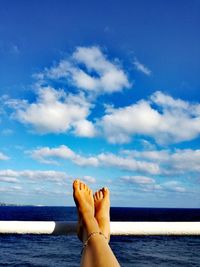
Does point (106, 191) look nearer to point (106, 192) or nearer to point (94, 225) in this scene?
point (106, 192)

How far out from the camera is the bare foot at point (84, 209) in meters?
1.45

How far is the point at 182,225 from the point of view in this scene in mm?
1272

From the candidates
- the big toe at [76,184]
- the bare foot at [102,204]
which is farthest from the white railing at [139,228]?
the big toe at [76,184]

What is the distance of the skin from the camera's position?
1.18 m

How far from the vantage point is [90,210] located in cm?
180

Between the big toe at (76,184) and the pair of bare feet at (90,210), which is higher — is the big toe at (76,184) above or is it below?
above

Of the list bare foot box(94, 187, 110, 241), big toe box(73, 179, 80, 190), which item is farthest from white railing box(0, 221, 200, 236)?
big toe box(73, 179, 80, 190)

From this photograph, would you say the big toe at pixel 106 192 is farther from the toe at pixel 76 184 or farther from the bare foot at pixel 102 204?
the toe at pixel 76 184

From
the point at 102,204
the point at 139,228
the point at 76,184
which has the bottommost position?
the point at 139,228

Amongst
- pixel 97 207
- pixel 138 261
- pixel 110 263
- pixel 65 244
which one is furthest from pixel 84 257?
pixel 65 244

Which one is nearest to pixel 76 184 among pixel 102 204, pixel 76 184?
pixel 76 184

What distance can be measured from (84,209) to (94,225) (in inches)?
11.7

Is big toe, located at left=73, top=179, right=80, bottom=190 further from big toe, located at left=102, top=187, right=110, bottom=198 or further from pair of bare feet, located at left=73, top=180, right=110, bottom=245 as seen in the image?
big toe, located at left=102, top=187, right=110, bottom=198

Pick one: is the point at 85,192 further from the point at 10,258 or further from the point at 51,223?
the point at 10,258
